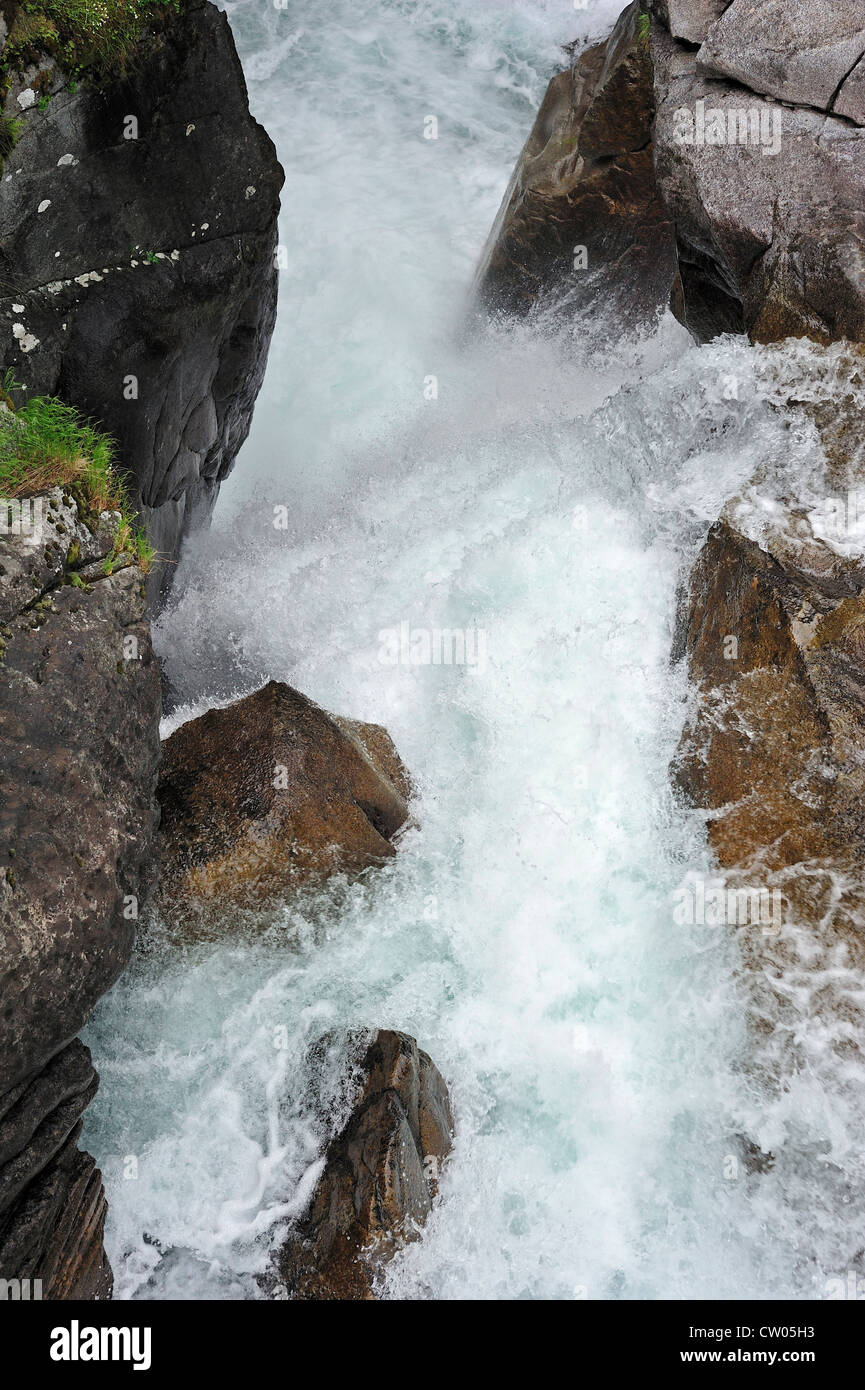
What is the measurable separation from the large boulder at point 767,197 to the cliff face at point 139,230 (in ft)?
8.16

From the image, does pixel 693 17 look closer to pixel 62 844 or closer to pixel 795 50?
pixel 795 50

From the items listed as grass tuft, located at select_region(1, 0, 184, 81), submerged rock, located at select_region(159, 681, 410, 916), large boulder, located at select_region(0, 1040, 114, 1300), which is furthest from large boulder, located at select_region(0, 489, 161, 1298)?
grass tuft, located at select_region(1, 0, 184, 81)

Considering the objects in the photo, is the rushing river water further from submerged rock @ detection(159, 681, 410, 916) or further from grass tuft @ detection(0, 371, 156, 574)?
grass tuft @ detection(0, 371, 156, 574)

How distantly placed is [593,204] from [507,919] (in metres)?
6.25

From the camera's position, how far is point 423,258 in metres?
10.2

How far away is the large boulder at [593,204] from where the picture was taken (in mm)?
7512

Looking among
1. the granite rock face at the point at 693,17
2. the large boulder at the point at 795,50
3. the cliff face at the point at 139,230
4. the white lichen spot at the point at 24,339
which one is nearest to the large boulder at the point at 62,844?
the white lichen spot at the point at 24,339

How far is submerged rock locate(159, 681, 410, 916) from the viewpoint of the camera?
475 cm

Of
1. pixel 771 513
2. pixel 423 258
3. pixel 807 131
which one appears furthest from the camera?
pixel 423 258

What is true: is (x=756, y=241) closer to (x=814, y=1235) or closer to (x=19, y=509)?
(x=19, y=509)

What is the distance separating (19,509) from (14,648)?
1.96 ft

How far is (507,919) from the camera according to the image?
16.5 feet

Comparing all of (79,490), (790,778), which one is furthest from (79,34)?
(790,778)
